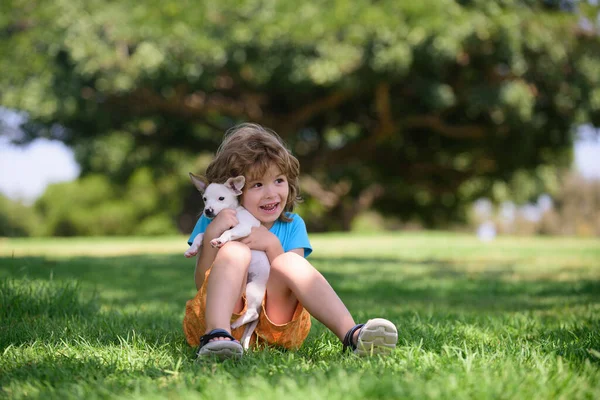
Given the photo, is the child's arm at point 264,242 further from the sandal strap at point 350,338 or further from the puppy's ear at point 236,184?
the sandal strap at point 350,338

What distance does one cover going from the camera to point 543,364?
7.70 ft

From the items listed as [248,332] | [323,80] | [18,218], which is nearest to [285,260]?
[248,332]

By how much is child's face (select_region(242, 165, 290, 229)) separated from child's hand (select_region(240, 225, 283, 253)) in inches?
3.5

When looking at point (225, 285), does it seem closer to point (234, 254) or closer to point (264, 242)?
point (234, 254)

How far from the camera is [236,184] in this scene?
2.96 metres

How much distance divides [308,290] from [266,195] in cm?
54

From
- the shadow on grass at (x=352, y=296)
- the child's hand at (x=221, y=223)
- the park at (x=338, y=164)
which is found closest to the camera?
the park at (x=338, y=164)

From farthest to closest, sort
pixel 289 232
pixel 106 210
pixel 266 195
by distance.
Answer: pixel 106 210 < pixel 289 232 < pixel 266 195

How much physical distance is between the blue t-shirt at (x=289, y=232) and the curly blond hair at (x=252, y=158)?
1.6 inches

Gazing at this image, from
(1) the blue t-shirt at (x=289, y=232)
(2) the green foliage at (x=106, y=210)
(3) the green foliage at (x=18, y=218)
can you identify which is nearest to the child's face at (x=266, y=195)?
(1) the blue t-shirt at (x=289, y=232)

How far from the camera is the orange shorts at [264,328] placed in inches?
113

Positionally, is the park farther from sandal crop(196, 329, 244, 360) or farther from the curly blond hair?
the curly blond hair

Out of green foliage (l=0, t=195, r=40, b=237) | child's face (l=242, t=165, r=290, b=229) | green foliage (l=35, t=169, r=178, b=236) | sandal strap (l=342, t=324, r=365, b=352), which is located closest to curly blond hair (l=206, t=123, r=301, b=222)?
child's face (l=242, t=165, r=290, b=229)

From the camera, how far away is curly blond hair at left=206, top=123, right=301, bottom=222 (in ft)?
9.93
